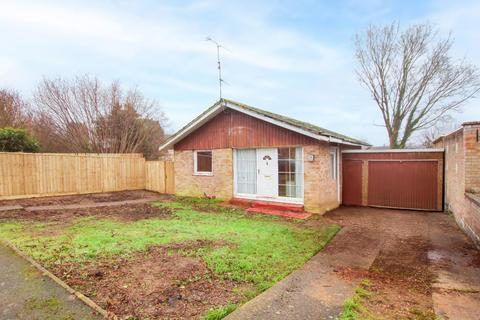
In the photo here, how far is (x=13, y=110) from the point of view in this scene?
18.0 m

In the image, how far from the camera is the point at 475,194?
261 inches

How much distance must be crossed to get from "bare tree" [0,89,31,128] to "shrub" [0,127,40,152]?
5330 millimetres

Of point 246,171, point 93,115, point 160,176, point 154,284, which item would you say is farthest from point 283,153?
point 93,115

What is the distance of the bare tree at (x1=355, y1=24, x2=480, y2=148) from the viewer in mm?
19406

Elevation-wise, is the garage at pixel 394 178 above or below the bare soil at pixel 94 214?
above

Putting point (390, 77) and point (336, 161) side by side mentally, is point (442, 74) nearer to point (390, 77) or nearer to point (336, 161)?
point (390, 77)

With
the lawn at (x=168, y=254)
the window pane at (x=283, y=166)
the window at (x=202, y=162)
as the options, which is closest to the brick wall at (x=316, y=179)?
the window pane at (x=283, y=166)

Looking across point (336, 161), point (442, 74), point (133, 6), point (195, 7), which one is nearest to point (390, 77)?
point (442, 74)

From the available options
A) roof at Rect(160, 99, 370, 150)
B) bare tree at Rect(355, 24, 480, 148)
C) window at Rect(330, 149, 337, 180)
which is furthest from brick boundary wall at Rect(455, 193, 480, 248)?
bare tree at Rect(355, 24, 480, 148)

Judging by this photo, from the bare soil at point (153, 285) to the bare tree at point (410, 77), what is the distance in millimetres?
21527

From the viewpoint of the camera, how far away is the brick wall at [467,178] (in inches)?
247

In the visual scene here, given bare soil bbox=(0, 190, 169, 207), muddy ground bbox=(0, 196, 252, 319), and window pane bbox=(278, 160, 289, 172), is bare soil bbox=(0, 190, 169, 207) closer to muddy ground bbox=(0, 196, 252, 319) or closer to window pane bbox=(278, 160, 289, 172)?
window pane bbox=(278, 160, 289, 172)

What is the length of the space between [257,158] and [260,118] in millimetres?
1607

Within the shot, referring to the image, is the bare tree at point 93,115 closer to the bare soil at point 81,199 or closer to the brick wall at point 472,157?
the bare soil at point 81,199
